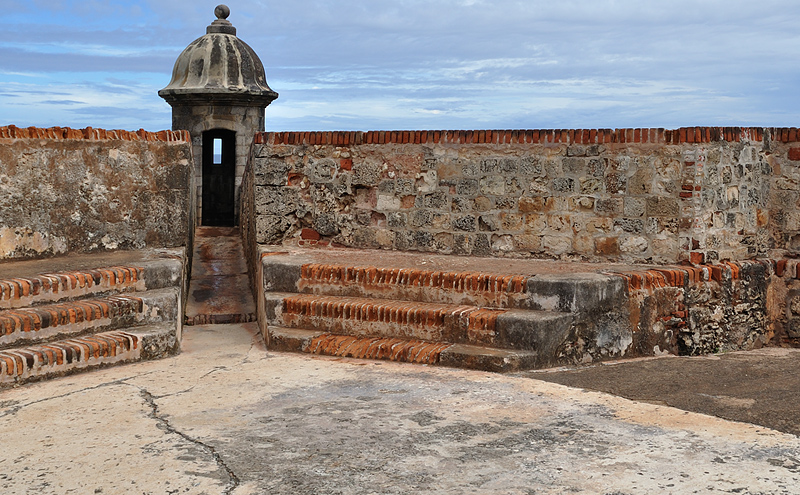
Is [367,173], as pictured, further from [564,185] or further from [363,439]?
[363,439]

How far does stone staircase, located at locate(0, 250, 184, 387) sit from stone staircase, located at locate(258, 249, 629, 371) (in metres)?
0.80

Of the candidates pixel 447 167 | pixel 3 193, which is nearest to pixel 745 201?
pixel 447 167

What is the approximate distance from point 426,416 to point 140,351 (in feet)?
7.93

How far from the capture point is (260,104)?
48.3 ft

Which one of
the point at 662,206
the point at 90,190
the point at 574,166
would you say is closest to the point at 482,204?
the point at 574,166

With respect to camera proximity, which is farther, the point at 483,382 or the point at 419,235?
the point at 419,235

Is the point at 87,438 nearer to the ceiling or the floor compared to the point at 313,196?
nearer to the floor

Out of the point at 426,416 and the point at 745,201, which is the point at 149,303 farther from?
the point at 745,201

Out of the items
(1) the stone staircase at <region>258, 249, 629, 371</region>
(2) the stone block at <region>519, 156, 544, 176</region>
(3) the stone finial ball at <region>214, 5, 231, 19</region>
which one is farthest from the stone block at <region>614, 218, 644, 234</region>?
(3) the stone finial ball at <region>214, 5, 231, 19</region>

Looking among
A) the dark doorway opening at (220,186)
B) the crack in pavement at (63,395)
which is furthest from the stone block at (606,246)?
the dark doorway opening at (220,186)

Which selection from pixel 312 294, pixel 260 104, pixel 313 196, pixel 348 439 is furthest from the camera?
pixel 260 104

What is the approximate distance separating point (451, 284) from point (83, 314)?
2587mm

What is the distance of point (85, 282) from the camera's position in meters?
5.68

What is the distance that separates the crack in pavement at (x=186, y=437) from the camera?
315cm
